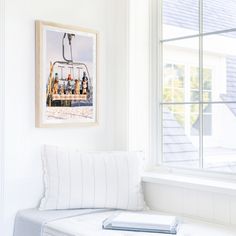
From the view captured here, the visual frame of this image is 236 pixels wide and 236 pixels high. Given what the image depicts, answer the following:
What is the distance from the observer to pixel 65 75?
2.53 metres

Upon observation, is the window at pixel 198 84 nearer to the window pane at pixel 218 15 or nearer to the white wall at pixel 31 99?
the window pane at pixel 218 15

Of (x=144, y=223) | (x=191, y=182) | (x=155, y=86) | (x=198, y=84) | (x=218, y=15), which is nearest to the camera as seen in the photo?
(x=144, y=223)

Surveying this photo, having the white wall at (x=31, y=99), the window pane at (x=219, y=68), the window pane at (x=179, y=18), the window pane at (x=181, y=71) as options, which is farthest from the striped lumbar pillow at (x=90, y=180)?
the window pane at (x=179, y=18)

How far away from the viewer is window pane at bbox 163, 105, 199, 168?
102 inches

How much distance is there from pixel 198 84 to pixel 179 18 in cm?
47

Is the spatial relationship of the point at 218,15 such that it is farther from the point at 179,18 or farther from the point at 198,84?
the point at 198,84

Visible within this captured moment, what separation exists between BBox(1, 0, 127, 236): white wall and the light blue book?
0.58 m

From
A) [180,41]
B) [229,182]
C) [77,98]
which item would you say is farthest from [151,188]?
[180,41]

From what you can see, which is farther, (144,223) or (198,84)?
(198,84)

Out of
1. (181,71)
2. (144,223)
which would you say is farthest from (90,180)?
(181,71)

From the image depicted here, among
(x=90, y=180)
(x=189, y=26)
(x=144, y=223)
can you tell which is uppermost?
(x=189, y=26)

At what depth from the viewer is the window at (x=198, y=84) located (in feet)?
7.98

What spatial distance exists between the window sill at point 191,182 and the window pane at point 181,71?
19.6 inches

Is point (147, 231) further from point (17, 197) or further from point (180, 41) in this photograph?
point (180, 41)
